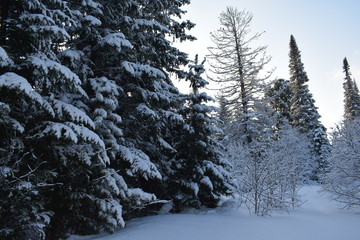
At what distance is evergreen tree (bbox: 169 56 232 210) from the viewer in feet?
30.6

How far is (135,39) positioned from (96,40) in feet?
5.69

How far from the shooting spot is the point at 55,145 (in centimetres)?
530

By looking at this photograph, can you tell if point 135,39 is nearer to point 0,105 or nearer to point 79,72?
point 79,72

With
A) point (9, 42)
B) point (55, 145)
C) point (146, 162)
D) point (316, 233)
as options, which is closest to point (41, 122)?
point (55, 145)

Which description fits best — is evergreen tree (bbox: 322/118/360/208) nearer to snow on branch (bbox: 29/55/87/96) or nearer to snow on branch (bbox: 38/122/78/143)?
snow on branch (bbox: 38/122/78/143)

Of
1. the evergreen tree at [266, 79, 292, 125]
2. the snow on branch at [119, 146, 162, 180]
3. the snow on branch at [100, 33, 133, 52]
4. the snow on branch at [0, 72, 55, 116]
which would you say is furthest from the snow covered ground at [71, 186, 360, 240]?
the evergreen tree at [266, 79, 292, 125]

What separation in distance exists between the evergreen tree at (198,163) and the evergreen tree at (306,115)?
1762cm

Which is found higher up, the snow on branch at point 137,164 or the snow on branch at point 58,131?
the snow on branch at point 58,131

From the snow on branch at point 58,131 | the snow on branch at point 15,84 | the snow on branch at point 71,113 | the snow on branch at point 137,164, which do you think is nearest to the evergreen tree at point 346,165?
the snow on branch at point 137,164

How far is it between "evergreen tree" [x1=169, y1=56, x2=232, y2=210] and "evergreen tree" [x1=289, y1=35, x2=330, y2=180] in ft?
57.8

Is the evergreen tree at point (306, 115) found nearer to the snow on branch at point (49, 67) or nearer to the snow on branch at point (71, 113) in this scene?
the snow on branch at point (71, 113)

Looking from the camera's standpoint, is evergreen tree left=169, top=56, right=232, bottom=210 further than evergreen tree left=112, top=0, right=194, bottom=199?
Yes

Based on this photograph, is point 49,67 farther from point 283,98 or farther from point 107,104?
point 283,98

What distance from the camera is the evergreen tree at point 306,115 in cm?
2561
